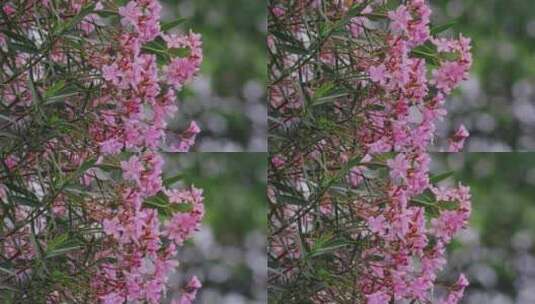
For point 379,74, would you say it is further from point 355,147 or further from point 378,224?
point 378,224

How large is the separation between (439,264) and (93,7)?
1.08m

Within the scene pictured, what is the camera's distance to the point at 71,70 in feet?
7.18

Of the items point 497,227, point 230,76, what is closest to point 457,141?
point 497,227

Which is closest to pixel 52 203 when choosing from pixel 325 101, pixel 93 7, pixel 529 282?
pixel 93 7

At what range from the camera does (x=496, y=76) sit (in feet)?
7.90

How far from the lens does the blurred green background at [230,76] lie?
7.55 ft

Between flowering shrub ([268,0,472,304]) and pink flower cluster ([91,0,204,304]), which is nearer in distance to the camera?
pink flower cluster ([91,0,204,304])

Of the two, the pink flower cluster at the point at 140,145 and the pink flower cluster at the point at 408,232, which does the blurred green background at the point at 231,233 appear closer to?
the pink flower cluster at the point at 140,145

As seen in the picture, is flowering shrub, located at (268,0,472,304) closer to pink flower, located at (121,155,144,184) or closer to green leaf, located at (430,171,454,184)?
green leaf, located at (430,171,454,184)

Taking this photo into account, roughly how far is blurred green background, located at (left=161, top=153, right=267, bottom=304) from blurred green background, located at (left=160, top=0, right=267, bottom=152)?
2.0 inches

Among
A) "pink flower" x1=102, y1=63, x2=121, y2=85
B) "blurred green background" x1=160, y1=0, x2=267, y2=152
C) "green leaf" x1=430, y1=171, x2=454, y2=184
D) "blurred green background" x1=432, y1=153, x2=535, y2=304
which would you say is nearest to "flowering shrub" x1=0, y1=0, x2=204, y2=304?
"pink flower" x1=102, y1=63, x2=121, y2=85

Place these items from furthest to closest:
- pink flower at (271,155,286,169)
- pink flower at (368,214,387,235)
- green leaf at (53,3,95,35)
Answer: pink flower at (271,155,286,169)
pink flower at (368,214,387,235)
green leaf at (53,3,95,35)

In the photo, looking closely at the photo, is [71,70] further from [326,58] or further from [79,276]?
[326,58]

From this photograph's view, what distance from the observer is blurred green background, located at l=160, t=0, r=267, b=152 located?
90.6 inches
